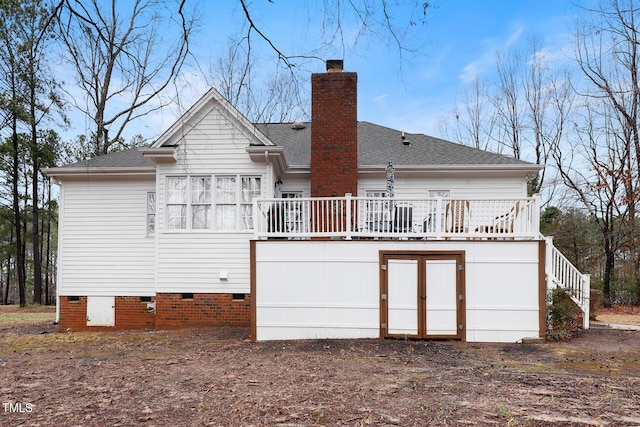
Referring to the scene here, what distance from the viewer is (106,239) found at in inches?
452

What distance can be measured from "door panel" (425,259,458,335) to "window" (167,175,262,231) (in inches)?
185

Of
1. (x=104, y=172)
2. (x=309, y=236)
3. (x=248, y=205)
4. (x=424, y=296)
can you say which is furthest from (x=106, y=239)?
(x=424, y=296)

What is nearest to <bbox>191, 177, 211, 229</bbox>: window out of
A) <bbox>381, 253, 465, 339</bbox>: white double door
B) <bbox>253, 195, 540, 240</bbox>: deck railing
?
<bbox>253, 195, 540, 240</bbox>: deck railing

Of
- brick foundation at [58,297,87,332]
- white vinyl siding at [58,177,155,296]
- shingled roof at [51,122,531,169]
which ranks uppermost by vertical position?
shingled roof at [51,122,531,169]

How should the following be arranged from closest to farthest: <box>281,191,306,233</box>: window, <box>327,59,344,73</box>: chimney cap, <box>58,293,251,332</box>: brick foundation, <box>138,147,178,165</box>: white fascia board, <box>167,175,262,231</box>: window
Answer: <box>281,191,306,233</box>: window → <box>138,147,178,165</box>: white fascia board → <box>58,293,251,332</box>: brick foundation → <box>167,175,262,231</box>: window → <box>327,59,344,73</box>: chimney cap

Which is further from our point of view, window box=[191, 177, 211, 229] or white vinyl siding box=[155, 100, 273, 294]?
window box=[191, 177, 211, 229]

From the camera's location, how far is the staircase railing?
30.9 ft

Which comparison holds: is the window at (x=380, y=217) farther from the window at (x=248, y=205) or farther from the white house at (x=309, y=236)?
the window at (x=248, y=205)

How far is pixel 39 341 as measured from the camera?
9484mm

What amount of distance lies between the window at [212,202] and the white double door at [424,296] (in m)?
4.03

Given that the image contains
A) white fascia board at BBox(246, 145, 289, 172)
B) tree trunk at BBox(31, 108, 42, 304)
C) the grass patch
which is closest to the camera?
white fascia board at BBox(246, 145, 289, 172)

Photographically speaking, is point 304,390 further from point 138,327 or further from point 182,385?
point 138,327

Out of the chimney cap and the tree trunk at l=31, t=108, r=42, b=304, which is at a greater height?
the chimney cap

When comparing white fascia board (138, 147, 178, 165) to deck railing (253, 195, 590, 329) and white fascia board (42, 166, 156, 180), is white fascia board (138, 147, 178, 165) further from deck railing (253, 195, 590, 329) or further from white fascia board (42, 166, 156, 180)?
deck railing (253, 195, 590, 329)
